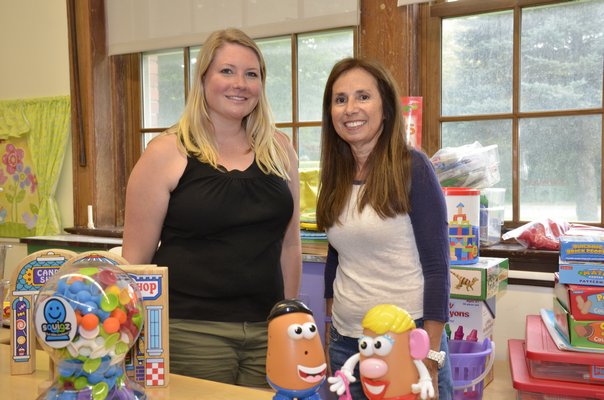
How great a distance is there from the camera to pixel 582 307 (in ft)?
5.02

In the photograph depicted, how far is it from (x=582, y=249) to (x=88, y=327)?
1.19 m

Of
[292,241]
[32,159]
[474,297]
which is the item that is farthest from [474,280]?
[32,159]

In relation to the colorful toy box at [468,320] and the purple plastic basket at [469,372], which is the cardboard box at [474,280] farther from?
the purple plastic basket at [469,372]

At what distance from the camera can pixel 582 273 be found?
1534 mm

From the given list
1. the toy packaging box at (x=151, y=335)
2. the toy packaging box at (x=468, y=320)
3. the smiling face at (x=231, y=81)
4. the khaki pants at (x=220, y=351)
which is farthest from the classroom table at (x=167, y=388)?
the toy packaging box at (x=468, y=320)

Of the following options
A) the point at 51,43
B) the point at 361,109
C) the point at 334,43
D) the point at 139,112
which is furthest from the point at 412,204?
the point at 51,43

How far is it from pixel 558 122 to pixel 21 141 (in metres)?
2.93

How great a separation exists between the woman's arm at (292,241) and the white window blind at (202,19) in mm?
1140

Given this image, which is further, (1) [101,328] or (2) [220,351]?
(2) [220,351]

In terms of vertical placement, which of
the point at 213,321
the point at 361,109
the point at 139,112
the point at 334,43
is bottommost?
the point at 213,321

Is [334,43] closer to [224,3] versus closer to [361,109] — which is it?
[224,3]

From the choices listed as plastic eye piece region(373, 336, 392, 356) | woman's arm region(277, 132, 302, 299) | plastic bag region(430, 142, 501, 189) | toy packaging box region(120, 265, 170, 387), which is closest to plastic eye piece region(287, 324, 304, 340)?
plastic eye piece region(373, 336, 392, 356)

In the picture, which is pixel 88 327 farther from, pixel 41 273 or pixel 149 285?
pixel 41 273

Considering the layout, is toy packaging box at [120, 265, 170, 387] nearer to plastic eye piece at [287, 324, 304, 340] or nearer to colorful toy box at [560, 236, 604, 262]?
plastic eye piece at [287, 324, 304, 340]
